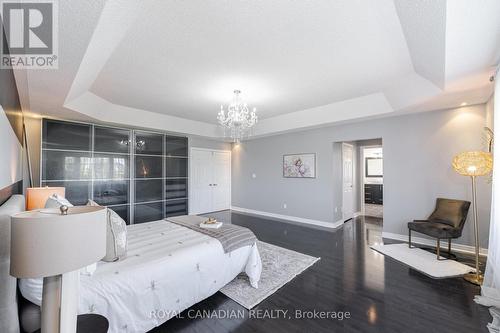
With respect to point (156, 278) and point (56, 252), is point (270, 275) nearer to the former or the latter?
point (156, 278)

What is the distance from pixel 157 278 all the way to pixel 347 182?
5361mm

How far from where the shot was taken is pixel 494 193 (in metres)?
2.28

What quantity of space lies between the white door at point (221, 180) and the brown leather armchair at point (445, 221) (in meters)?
5.22

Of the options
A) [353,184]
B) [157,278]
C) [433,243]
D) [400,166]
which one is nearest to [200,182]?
[353,184]

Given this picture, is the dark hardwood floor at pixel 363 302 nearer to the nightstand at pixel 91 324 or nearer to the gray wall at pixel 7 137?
the nightstand at pixel 91 324

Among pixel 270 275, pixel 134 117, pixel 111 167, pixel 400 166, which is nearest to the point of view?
pixel 270 275

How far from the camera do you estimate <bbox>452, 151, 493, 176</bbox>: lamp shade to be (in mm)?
2879

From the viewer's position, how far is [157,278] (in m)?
1.78

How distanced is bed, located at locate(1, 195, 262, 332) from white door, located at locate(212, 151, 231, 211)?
452cm

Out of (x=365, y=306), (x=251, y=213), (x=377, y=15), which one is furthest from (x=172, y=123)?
(x=365, y=306)

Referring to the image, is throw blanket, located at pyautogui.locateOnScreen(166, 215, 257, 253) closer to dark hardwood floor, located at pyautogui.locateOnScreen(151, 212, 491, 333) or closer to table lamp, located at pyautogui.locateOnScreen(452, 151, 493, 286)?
dark hardwood floor, located at pyautogui.locateOnScreen(151, 212, 491, 333)

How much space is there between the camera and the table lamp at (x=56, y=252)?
851 mm

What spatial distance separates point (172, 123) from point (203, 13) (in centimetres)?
395

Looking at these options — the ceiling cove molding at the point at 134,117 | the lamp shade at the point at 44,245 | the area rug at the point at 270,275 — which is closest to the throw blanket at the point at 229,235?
the area rug at the point at 270,275
